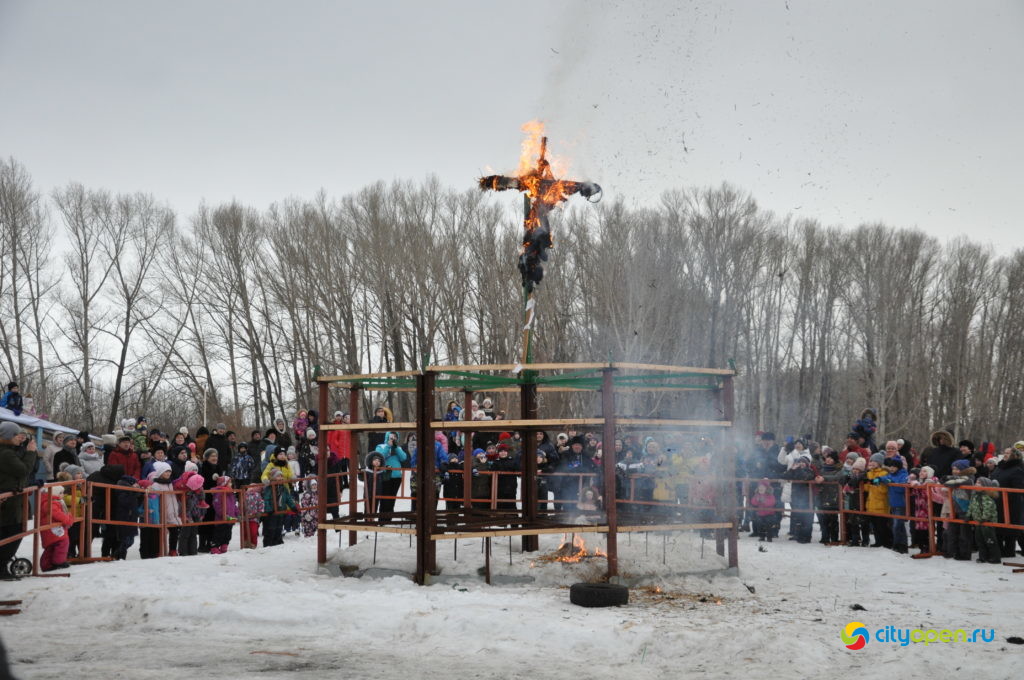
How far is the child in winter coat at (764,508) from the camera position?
1686 cm

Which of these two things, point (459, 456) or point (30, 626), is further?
point (459, 456)

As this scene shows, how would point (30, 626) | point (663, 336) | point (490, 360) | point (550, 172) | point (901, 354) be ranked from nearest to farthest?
point (30, 626) → point (550, 172) → point (663, 336) → point (490, 360) → point (901, 354)

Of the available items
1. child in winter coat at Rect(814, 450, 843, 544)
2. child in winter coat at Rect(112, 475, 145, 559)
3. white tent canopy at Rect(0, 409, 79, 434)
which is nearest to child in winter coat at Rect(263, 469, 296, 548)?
child in winter coat at Rect(112, 475, 145, 559)

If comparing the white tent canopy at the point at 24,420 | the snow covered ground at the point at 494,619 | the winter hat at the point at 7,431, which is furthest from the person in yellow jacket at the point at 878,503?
the white tent canopy at the point at 24,420

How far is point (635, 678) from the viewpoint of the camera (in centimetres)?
772

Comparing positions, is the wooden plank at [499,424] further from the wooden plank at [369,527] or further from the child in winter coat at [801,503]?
the child in winter coat at [801,503]

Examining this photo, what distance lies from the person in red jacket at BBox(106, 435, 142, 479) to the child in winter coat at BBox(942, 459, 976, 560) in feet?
42.2

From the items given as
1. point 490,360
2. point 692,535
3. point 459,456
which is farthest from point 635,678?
point 490,360

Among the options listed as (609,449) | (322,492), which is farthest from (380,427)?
(609,449)

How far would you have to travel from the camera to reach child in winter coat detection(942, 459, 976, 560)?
14.0 meters

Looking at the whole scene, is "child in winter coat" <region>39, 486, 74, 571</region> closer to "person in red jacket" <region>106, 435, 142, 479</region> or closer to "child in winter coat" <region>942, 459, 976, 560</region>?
"person in red jacket" <region>106, 435, 142, 479</region>

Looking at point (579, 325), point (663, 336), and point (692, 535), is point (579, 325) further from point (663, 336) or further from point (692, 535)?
point (692, 535)

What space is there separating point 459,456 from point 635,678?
512 inches

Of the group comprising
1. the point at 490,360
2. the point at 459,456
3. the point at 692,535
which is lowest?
the point at 692,535
